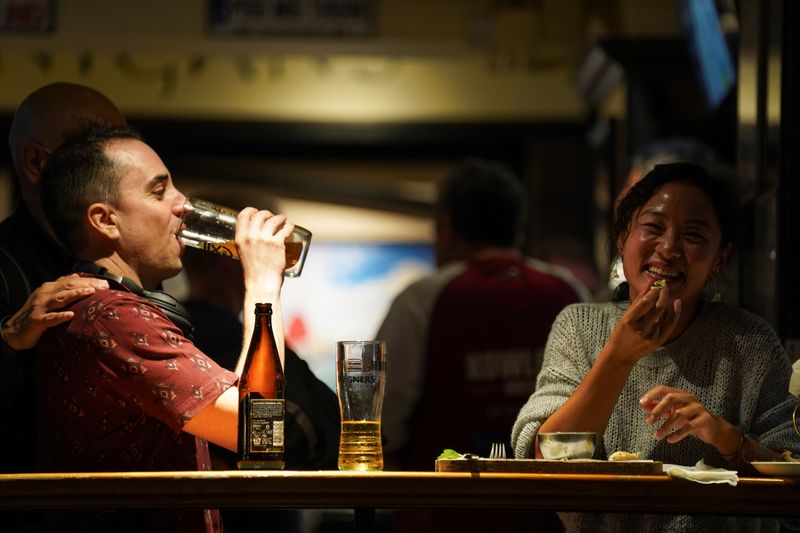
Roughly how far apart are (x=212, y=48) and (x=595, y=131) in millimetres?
1894

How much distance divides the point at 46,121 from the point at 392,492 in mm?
1405

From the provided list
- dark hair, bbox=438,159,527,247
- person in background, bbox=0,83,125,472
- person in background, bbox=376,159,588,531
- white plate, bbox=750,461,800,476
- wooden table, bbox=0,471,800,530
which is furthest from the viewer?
dark hair, bbox=438,159,527,247

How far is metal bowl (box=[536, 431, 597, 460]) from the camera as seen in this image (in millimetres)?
2004

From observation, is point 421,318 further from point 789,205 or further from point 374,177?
point 374,177

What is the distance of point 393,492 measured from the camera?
6.01 ft

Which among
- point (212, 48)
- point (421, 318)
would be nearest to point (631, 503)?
point (421, 318)

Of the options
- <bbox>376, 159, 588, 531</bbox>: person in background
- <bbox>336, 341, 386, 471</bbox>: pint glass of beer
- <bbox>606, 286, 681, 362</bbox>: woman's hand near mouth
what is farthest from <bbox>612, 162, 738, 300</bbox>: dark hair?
<bbox>376, 159, 588, 531</bbox>: person in background

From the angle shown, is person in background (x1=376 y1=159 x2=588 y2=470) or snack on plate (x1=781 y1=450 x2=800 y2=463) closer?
snack on plate (x1=781 y1=450 x2=800 y2=463)

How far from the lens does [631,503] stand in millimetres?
1874

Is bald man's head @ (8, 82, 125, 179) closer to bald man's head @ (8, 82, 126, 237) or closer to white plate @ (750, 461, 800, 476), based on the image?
bald man's head @ (8, 82, 126, 237)

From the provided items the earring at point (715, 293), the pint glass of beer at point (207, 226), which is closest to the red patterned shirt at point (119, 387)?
the pint glass of beer at point (207, 226)

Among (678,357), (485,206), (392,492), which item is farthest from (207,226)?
(485,206)

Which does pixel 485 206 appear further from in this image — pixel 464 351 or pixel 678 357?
pixel 678 357

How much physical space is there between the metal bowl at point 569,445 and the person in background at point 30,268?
32.0 inches
